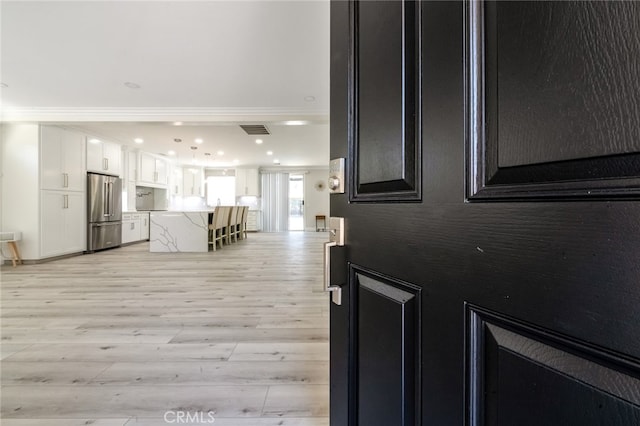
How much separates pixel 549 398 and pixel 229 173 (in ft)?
36.2

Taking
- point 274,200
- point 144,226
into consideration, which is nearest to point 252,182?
point 274,200

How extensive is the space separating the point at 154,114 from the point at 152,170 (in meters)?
4.32

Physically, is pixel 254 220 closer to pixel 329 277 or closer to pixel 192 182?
pixel 192 182

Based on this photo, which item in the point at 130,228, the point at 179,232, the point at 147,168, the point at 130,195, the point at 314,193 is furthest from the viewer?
the point at 314,193

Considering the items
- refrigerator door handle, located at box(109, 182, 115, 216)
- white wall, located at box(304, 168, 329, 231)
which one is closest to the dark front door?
refrigerator door handle, located at box(109, 182, 115, 216)

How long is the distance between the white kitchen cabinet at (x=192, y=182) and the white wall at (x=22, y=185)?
5163 mm

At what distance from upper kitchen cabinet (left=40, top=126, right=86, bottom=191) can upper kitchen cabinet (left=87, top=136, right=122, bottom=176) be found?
7.5 inches

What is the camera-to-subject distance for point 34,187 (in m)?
4.66

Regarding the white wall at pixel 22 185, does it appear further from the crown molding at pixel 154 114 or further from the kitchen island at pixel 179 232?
the kitchen island at pixel 179 232

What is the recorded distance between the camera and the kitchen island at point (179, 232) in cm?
605

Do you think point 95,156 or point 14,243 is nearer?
point 14,243

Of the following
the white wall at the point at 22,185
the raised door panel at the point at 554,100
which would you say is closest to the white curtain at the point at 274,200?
the white wall at the point at 22,185

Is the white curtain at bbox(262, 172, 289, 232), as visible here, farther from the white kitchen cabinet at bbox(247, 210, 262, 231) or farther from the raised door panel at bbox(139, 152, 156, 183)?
the raised door panel at bbox(139, 152, 156, 183)

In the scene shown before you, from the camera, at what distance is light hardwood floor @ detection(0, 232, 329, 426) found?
141 centimetres
